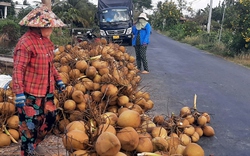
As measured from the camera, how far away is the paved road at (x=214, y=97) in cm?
435

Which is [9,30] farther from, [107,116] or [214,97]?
[107,116]

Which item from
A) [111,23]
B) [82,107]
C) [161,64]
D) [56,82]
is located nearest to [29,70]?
[56,82]

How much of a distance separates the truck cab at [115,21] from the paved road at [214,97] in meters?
8.53

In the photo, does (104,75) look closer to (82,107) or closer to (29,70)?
(82,107)

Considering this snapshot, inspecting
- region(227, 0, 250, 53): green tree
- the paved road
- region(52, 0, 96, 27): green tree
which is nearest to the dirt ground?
the paved road

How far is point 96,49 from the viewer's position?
586 centimetres

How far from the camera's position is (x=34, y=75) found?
3.09 metres

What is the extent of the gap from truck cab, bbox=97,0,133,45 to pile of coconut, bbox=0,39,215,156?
13455mm

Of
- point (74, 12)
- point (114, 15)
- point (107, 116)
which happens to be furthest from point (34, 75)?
point (74, 12)

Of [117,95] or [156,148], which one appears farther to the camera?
[117,95]

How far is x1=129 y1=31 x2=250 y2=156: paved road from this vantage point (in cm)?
435

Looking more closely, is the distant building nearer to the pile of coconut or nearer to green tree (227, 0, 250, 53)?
green tree (227, 0, 250, 53)

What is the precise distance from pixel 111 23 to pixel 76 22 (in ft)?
28.6

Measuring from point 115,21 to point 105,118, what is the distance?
58.0ft
